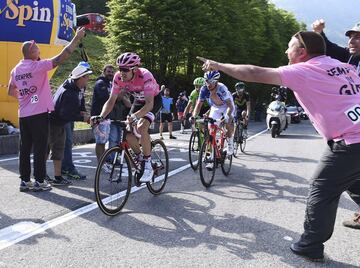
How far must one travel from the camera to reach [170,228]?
5406mm

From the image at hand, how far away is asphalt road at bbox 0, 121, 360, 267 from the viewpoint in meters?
4.40

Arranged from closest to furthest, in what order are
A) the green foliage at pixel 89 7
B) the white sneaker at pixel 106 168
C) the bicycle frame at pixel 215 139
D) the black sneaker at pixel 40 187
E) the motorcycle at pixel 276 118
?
the white sneaker at pixel 106 168
the black sneaker at pixel 40 187
the bicycle frame at pixel 215 139
the motorcycle at pixel 276 118
the green foliage at pixel 89 7

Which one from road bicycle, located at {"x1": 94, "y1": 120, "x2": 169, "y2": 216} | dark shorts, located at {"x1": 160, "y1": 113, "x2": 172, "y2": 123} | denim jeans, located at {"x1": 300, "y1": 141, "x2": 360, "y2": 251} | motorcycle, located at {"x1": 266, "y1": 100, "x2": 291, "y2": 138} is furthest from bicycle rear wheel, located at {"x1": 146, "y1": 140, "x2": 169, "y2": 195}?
motorcycle, located at {"x1": 266, "y1": 100, "x2": 291, "y2": 138}

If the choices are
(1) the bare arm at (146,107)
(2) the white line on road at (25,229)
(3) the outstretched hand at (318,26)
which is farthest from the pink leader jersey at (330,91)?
(2) the white line on road at (25,229)

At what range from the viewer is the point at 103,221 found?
559cm

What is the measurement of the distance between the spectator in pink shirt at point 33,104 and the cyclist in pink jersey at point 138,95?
1.03 m

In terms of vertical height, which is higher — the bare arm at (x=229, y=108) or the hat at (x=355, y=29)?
the hat at (x=355, y=29)

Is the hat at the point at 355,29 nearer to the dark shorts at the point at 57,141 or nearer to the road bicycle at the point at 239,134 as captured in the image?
the dark shorts at the point at 57,141

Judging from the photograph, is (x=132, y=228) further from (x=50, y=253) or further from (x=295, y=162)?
(x=295, y=162)

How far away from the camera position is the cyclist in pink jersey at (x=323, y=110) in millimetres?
4207

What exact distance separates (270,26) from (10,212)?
56.7 m

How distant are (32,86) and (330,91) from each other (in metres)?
4.61

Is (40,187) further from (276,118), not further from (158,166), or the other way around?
(276,118)

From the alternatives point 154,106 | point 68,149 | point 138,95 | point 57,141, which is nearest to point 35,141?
point 57,141
